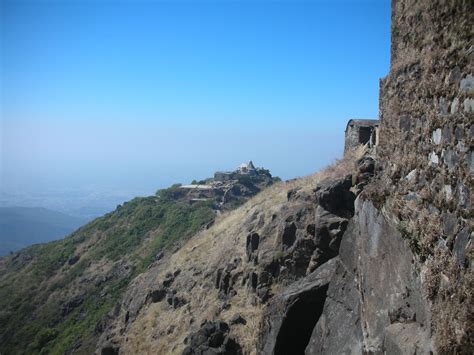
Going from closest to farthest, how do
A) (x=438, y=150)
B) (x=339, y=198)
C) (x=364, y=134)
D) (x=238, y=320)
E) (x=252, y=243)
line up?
(x=438, y=150) < (x=339, y=198) < (x=238, y=320) < (x=252, y=243) < (x=364, y=134)

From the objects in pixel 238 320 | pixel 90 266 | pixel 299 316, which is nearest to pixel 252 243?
pixel 238 320

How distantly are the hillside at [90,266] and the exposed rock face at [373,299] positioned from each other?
59.6ft

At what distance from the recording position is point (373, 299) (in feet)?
20.6

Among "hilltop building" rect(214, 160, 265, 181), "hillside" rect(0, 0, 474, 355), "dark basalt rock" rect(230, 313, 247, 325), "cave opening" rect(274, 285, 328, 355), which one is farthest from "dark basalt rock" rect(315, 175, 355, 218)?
"hilltop building" rect(214, 160, 265, 181)

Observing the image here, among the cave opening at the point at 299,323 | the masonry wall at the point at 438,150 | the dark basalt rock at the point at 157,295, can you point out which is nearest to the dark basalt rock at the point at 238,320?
the cave opening at the point at 299,323

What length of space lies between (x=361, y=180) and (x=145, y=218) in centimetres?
3396

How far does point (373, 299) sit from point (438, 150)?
2622 mm

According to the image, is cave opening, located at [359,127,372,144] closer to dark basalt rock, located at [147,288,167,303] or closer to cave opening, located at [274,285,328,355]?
dark basalt rock, located at [147,288,167,303]

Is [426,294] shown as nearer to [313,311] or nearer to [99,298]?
[313,311]

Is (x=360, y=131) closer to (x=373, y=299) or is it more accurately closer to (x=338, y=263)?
(x=338, y=263)

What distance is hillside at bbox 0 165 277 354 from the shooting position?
2872cm

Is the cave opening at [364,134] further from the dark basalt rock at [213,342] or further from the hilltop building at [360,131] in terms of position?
the dark basalt rock at [213,342]

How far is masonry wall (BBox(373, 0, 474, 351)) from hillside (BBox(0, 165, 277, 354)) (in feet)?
69.9

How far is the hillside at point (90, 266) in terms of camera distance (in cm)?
2872
